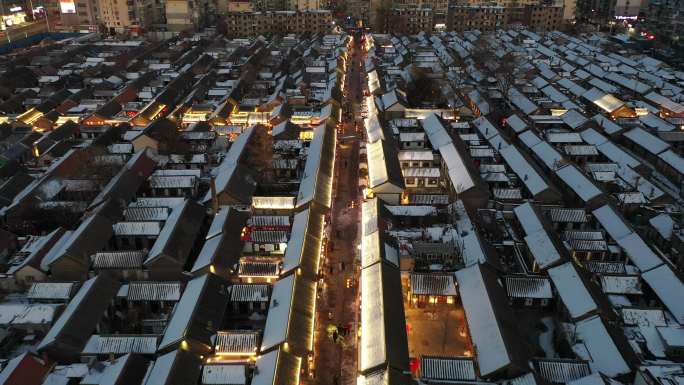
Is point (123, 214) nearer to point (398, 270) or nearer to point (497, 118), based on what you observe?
point (398, 270)

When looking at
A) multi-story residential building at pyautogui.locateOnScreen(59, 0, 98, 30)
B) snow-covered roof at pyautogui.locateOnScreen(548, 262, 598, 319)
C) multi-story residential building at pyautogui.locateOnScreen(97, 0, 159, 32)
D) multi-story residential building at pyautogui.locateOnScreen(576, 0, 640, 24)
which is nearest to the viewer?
snow-covered roof at pyautogui.locateOnScreen(548, 262, 598, 319)

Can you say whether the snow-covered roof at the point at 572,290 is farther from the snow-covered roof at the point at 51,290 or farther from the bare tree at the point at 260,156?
the snow-covered roof at the point at 51,290

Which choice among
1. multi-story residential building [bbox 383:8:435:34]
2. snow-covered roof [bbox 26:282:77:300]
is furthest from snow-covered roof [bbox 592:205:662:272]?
multi-story residential building [bbox 383:8:435:34]

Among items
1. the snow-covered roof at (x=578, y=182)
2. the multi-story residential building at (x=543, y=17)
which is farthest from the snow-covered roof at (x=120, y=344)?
the multi-story residential building at (x=543, y=17)

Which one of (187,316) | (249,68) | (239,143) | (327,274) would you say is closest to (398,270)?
(327,274)

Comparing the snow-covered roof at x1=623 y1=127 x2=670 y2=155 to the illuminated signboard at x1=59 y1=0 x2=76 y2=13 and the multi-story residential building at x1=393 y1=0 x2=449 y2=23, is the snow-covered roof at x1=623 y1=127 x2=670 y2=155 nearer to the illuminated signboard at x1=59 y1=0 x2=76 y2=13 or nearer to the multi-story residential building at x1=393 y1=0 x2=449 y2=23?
the multi-story residential building at x1=393 y1=0 x2=449 y2=23

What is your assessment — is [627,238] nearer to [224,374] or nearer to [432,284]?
[432,284]
